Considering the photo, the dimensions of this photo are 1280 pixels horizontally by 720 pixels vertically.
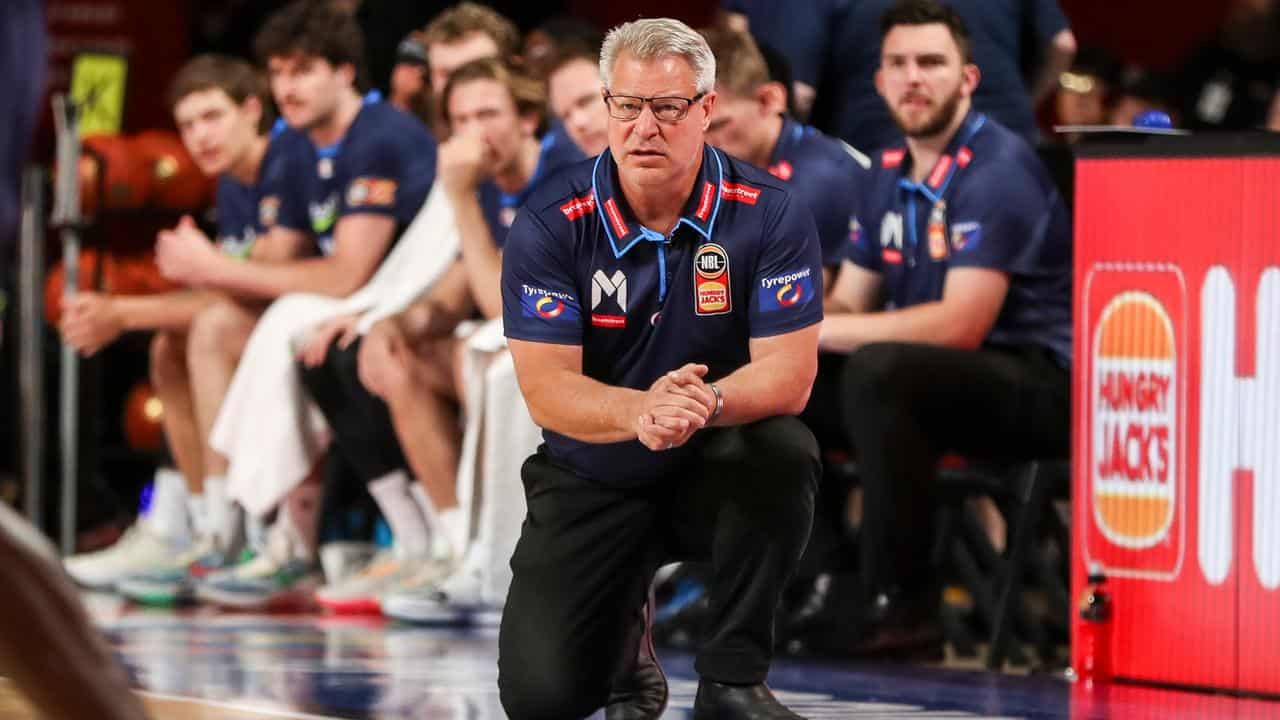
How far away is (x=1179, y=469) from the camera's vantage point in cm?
478

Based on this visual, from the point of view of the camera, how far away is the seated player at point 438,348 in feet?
20.8

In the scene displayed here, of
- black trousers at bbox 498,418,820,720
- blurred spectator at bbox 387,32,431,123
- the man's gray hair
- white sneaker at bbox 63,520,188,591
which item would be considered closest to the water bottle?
black trousers at bbox 498,418,820,720

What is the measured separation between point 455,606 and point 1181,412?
7.55 feet

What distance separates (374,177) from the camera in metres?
6.96

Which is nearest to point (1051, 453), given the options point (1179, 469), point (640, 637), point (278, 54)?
point (1179, 469)

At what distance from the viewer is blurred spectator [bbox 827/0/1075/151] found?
617 centimetres

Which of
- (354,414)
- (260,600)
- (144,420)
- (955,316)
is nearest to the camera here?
(955,316)

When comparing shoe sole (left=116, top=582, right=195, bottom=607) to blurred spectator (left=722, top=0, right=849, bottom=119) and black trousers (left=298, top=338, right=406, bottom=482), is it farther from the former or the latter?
blurred spectator (left=722, top=0, right=849, bottom=119)

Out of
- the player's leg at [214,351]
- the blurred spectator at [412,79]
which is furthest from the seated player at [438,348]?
the blurred spectator at [412,79]

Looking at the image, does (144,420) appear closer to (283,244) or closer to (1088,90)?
(283,244)

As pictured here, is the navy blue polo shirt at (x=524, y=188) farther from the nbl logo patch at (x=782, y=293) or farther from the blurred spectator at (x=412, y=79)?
the nbl logo patch at (x=782, y=293)

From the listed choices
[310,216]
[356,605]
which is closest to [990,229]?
[356,605]

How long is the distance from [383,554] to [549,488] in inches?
111

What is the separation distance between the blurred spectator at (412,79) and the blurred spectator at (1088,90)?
2587 mm
